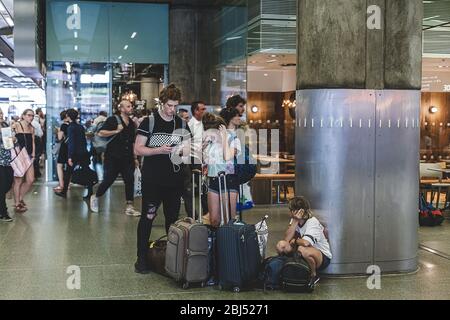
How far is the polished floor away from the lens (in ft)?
18.5

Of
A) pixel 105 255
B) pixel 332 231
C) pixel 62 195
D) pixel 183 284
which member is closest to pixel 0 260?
pixel 105 255

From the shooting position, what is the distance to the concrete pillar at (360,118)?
6.23 m

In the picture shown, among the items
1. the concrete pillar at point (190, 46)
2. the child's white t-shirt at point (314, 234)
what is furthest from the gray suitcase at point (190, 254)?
the concrete pillar at point (190, 46)

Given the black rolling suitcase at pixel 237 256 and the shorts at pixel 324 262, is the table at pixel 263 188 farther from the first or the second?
the black rolling suitcase at pixel 237 256

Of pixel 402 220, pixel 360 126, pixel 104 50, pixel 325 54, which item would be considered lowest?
pixel 402 220

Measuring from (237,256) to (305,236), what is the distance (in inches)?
28.4

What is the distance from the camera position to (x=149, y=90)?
16203 millimetres

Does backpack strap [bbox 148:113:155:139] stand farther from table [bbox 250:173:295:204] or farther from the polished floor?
table [bbox 250:173:295:204]

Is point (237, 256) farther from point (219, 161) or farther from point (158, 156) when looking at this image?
point (158, 156)

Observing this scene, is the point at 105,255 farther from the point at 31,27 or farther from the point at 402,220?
the point at 31,27

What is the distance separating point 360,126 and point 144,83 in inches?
416

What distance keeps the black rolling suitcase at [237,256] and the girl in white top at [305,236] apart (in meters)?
Result: 0.36

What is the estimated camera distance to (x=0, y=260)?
6.94 metres

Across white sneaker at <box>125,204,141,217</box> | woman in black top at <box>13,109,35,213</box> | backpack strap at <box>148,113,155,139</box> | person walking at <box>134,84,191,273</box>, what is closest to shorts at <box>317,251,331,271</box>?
person walking at <box>134,84,191,273</box>
